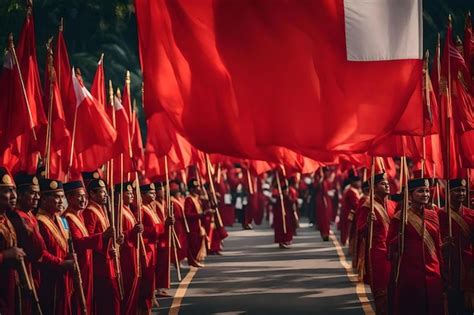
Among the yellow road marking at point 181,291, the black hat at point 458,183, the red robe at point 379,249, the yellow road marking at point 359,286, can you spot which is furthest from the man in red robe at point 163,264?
the black hat at point 458,183

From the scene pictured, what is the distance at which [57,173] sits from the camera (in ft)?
46.6

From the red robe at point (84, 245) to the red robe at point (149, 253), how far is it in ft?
8.36

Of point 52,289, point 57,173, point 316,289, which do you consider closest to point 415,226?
point 52,289

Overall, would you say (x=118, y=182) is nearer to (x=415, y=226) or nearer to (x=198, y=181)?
(x=415, y=226)

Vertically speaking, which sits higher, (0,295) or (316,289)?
(0,295)

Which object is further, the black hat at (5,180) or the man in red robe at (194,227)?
the man in red robe at (194,227)

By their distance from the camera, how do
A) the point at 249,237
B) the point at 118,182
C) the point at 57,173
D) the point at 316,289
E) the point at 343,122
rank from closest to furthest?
the point at 343,122 < the point at 57,173 < the point at 118,182 < the point at 316,289 < the point at 249,237

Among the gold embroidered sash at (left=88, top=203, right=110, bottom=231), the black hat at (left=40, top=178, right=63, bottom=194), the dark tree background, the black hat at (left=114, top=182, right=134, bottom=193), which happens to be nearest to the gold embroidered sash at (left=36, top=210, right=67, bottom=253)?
the black hat at (left=40, top=178, right=63, bottom=194)

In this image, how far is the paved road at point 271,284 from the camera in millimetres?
15797

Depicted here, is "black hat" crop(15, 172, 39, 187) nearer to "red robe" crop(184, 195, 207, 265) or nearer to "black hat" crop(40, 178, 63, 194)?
"black hat" crop(40, 178, 63, 194)

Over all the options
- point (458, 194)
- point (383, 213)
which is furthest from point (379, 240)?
point (458, 194)

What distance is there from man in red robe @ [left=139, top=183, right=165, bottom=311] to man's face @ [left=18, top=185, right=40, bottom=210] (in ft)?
12.9

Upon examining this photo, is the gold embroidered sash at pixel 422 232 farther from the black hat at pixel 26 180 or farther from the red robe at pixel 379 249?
the black hat at pixel 26 180

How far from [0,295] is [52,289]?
108 centimetres
